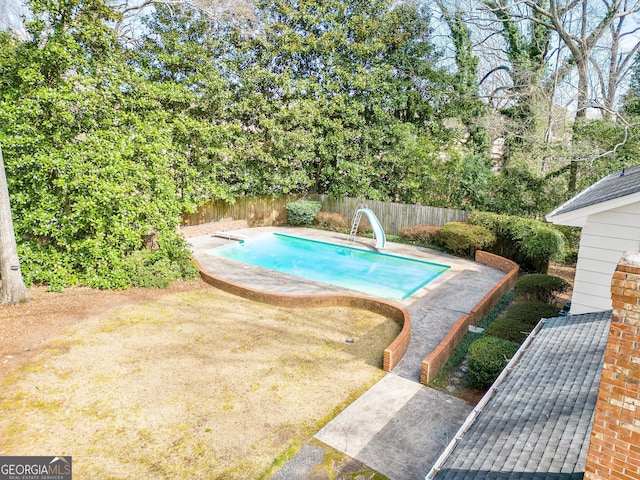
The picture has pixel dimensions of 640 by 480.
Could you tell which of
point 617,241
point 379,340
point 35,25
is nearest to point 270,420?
point 379,340

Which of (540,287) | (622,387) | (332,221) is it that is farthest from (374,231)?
(622,387)

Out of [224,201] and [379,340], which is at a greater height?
[224,201]

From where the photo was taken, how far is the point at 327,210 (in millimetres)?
21031

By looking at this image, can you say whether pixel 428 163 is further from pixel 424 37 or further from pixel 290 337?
pixel 290 337

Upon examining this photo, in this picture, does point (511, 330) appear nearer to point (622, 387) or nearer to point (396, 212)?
point (622, 387)

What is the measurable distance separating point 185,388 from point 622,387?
5905 millimetres

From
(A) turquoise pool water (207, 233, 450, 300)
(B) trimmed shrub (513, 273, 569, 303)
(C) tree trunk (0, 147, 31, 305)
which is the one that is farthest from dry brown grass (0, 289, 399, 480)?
(B) trimmed shrub (513, 273, 569, 303)

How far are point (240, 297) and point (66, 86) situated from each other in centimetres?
690

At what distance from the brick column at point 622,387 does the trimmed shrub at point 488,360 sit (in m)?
3.79

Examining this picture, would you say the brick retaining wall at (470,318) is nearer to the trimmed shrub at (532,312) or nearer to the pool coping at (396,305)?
the pool coping at (396,305)

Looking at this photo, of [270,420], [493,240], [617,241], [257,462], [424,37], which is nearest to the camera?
[257,462]

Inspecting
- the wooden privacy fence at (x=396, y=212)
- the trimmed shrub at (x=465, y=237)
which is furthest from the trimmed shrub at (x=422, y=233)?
the trimmed shrub at (x=465, y=237)

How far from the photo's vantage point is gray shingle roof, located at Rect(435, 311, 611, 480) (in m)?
3.00

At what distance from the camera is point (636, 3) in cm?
1633
